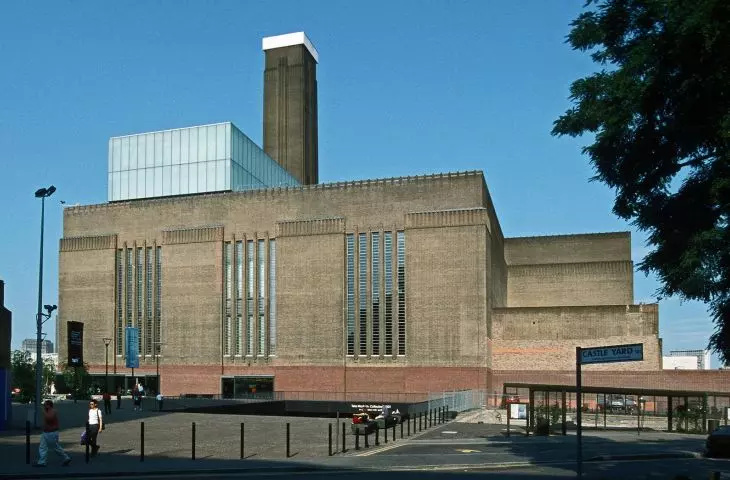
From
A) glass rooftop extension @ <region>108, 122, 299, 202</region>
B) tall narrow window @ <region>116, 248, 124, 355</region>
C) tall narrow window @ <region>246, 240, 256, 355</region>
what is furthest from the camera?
glass rooftop extension @ <region>108, 122, 299, 202</region>

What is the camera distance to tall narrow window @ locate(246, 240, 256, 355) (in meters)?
75.6

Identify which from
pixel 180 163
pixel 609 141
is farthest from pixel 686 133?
pixel 180 163

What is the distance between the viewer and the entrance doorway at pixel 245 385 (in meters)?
74.5

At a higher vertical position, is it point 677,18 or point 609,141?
point 677,18

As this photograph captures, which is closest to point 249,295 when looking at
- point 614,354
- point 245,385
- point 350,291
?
point 245,385

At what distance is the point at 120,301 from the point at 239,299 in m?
12.7

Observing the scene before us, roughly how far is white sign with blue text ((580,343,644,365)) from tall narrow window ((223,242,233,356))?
197ft

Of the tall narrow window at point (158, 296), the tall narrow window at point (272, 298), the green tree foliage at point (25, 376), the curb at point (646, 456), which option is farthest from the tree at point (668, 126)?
the tall narrow window at point (158, 296)

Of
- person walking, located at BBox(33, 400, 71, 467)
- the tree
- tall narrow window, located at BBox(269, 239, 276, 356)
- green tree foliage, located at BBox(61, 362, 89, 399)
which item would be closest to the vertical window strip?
green tree foliage, located at BBox(61, 362, 89, 399)

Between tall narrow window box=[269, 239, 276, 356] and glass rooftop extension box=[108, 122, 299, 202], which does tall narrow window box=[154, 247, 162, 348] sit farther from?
tall narrow window box=[269, 239, 276, 356]

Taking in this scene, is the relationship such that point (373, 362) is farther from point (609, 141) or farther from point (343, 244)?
point (609, 141)

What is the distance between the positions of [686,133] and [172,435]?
924 inches

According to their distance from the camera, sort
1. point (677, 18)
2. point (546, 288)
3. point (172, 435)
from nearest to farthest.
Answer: point (677, 18) < point (172, 435) < point (546, 288)

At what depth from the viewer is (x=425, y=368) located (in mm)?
68562
